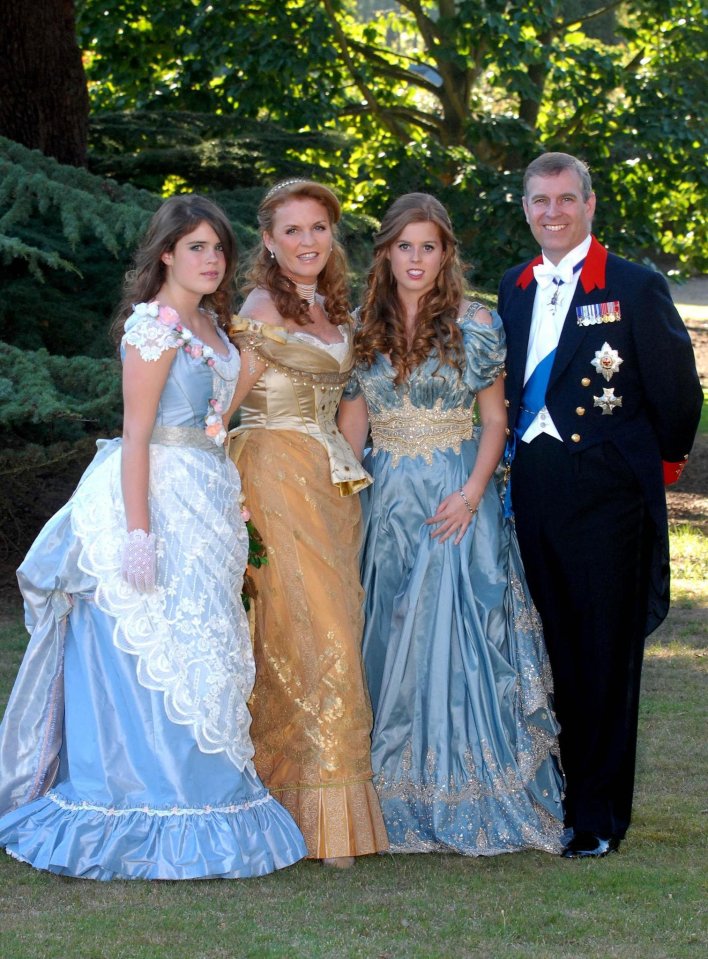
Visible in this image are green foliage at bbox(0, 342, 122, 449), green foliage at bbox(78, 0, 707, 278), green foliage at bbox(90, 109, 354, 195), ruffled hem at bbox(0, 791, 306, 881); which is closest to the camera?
ruffled hem at bbox(0, 791, 306, 881)

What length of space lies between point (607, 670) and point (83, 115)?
5.99 m

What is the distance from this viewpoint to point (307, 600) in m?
3.81

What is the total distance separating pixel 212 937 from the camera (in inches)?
123

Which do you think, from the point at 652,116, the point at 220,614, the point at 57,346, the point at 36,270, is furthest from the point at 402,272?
the point at 652,116

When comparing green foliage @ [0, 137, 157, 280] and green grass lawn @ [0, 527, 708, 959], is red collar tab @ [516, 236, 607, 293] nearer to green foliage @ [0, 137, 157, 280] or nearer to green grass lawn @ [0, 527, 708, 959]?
green grass lawn @ [0, 527, 708, 959]

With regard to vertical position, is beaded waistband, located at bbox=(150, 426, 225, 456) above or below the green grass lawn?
above

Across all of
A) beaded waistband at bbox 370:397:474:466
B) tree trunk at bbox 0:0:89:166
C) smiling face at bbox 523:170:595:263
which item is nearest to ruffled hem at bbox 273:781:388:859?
beaded waistband at bbox 370:397:474:466

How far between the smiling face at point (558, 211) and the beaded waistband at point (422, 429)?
1.89ft

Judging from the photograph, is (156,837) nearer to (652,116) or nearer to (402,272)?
(402,272)

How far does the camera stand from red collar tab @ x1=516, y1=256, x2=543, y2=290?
3990 millimetres

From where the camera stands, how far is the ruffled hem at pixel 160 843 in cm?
345

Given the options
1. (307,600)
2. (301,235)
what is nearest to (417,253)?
(301,235)

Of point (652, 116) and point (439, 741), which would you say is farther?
point (652, 116)

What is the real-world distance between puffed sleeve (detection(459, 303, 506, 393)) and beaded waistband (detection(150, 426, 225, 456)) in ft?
2.78
